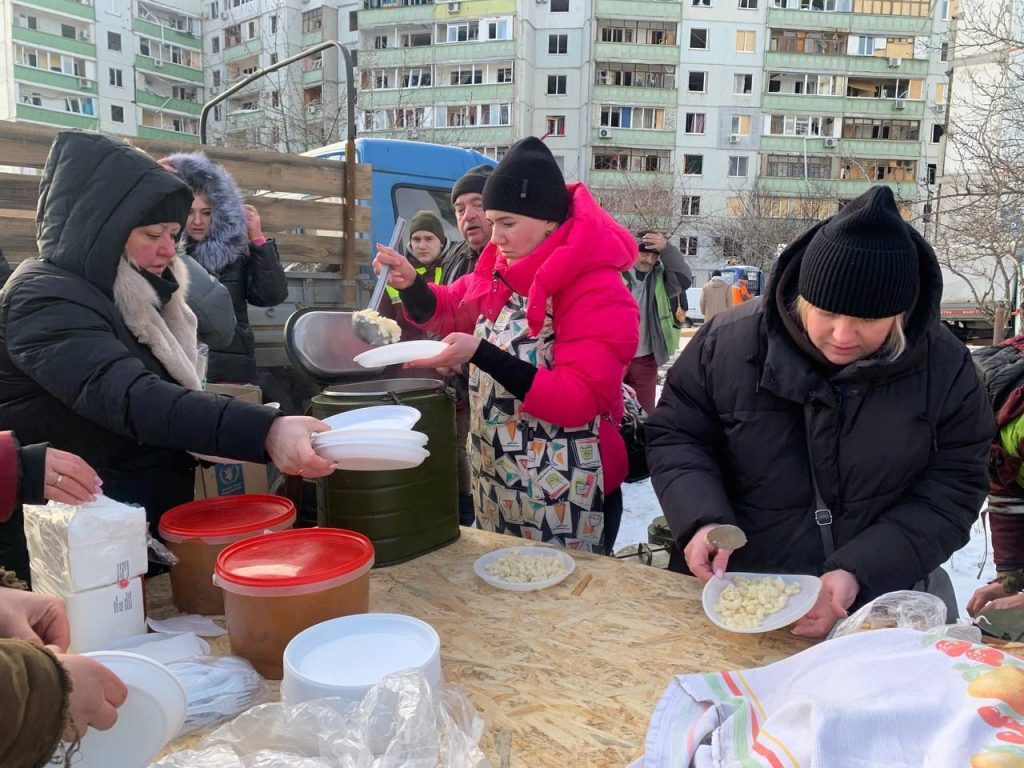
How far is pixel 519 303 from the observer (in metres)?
2.31

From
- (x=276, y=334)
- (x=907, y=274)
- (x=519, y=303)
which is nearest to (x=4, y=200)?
(x=276, y=334)

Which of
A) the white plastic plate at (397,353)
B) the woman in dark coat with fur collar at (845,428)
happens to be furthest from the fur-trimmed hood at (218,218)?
the woman in dark coat with fur collar at (845,428)

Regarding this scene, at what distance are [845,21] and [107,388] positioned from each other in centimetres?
4079

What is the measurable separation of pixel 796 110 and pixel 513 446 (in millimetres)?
37113

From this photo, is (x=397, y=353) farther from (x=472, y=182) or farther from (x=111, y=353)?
(x=472, y=182)

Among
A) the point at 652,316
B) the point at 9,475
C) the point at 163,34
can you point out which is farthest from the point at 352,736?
the point at 163,34

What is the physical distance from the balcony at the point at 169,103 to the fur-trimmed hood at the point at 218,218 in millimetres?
37551

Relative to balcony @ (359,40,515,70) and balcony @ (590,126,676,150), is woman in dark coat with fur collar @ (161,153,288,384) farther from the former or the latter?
balcony @ (590,126,676,150)

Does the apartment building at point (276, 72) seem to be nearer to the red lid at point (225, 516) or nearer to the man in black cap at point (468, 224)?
the man in black cap at point (468, 224)

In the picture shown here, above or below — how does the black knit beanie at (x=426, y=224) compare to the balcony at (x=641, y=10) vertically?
below

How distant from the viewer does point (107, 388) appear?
4.85 feet

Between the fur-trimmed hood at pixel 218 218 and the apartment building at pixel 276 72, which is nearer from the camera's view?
the fur-trimmed hood at pixel 218 218

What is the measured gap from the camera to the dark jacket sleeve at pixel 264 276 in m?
4.05

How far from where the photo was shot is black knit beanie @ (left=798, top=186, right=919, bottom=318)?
1526 mm
